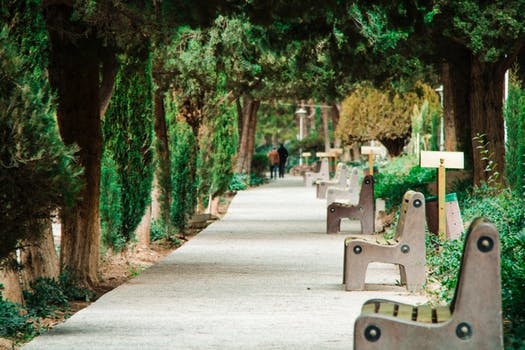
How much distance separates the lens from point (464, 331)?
Answer: 718 centimetres

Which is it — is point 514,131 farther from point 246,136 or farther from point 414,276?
point 246,136

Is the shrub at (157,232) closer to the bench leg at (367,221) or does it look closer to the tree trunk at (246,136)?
the bench leg at (367,221)

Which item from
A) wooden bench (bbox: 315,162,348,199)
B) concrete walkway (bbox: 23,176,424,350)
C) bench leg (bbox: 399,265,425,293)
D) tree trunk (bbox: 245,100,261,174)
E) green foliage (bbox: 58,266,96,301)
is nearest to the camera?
concrete walkway (bbox: 23,176,424,350)

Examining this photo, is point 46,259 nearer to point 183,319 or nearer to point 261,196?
point 183,319

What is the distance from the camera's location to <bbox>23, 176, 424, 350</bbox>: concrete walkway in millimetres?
9023

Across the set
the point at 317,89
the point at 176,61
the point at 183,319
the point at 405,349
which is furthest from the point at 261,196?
the point at 405,349

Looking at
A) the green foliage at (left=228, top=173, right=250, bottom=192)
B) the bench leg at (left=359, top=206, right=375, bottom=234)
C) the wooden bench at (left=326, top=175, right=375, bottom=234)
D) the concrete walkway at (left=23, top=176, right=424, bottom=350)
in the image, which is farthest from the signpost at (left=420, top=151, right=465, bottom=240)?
the green foliage at (left=228, top=173, right=250, bottom=192)

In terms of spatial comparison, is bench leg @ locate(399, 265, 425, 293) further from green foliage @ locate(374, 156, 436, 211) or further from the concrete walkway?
green foliage @ locate(374, 156, 436, 211)

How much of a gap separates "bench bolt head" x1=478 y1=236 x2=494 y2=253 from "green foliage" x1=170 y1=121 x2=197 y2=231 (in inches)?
663

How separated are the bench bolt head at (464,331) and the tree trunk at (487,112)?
13.4 meters

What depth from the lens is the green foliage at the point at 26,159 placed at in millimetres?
8492

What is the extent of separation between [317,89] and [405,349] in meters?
20.3

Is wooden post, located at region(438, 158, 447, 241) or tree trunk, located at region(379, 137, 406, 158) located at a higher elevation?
tree trunk, located at region(379, 137, 406, 158)

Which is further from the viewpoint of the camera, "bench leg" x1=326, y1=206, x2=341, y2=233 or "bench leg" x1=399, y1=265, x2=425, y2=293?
"bench leg" x1=326, y1=206, x2=341, y2=233
